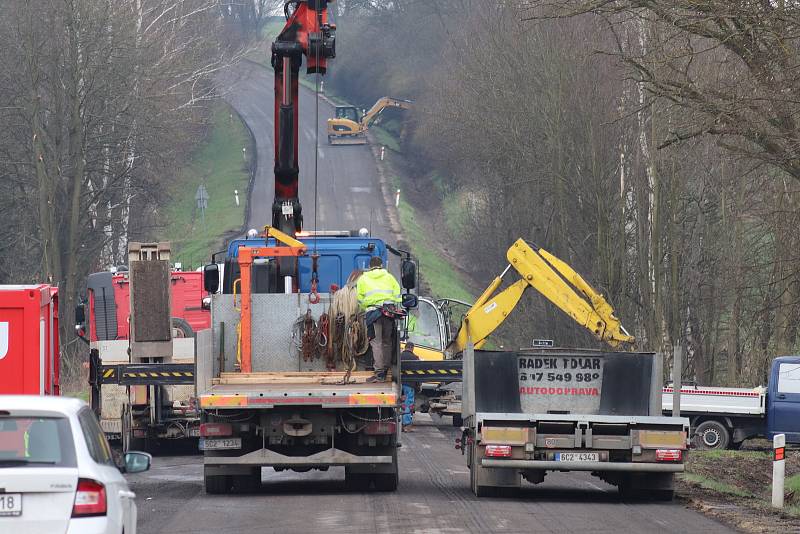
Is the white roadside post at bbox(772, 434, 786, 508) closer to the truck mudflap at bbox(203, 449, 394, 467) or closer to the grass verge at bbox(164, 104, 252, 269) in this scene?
the truck mudflap at bbox(203, 449, 394, 467)

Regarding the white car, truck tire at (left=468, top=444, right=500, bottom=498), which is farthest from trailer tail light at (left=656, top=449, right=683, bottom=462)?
the white car

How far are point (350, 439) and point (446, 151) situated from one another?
173ft

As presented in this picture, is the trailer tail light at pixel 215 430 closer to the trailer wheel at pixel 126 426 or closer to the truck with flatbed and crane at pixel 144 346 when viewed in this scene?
the truck with flatbed and crane at pixel 144 346

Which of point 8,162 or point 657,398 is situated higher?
point 8,162

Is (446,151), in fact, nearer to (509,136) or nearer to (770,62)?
(509,136)

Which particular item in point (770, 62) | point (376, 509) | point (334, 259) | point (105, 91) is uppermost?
point (105, 91)

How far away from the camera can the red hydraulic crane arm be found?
20281mm

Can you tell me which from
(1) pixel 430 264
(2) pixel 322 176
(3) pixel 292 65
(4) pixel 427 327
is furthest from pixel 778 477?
(2) pixel 322 176

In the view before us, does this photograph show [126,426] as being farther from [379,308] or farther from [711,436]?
[711,436]

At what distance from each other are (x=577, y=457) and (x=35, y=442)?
8.19 m

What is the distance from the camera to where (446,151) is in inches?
2640

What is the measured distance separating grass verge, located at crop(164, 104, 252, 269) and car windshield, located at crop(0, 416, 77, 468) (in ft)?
145

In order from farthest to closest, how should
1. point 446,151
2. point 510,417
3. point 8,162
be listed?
point 446,151 < point 8,162 < point 510,417

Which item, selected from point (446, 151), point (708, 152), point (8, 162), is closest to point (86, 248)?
point (8, 162)
